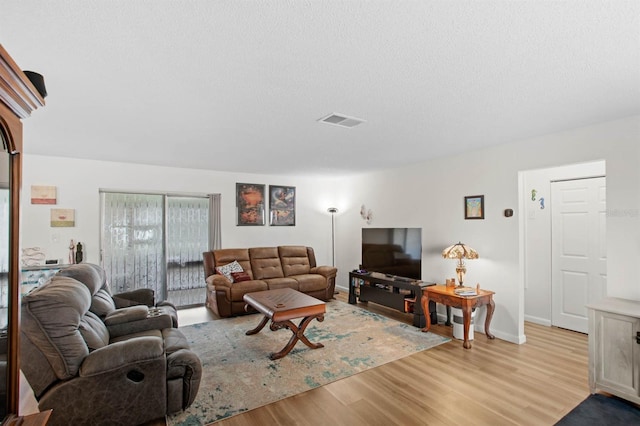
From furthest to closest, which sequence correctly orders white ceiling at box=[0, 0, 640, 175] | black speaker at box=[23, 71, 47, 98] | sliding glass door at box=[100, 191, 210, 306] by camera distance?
sliding glass door at box=[100, 191, 210, 306] → white ceiling at box=[0, 0, 640, 175] → black speaker at box=[23, 71, 47, 98]

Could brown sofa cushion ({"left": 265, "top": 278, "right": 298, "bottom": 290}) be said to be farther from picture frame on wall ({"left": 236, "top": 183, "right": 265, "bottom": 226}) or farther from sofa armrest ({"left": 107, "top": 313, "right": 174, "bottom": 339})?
sofa armrest ({"left": 107, "top": 313, "right": 174, "bottom": 339})

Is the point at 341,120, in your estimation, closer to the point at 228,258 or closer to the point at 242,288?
the point at 242,288

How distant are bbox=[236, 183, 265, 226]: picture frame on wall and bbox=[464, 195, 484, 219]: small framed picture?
3.79m

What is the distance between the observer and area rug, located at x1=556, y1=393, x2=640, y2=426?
2295 mm

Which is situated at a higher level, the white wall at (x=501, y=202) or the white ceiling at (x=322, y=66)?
the white ceiling at (x=322, y=66)

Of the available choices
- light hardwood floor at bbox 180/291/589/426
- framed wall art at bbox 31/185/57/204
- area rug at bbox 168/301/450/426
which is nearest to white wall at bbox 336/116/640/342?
light hardwood floor at bbox 180/291/589/426

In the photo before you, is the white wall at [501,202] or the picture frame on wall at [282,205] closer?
the white wall at [501,202]

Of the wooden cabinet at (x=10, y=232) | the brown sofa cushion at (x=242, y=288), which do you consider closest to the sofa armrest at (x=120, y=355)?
the wooden cabinet at (x=10, y=232)

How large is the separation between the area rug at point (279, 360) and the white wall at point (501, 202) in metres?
1.04


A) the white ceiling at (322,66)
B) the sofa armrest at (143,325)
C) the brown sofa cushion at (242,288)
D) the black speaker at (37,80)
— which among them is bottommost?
the brown sofa cushion at (242,288)

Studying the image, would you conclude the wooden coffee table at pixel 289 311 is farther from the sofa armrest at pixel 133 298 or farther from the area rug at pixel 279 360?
the sofa armrest at pixel 133 298

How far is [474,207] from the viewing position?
426 cm

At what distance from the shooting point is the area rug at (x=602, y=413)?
2.29 m

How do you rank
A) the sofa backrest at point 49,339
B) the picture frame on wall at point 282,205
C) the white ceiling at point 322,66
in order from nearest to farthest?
the white ceiling at point 322,66 → the sofa backrest at point 49,339 → the picture frame on wall at point 282,205
